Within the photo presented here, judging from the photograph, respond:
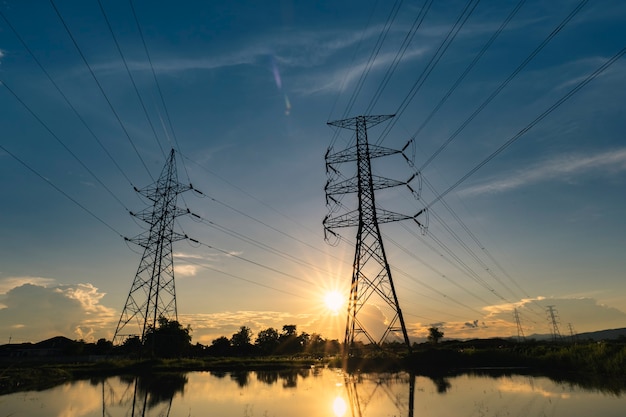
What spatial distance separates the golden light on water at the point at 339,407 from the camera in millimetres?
15620

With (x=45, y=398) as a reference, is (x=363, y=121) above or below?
above

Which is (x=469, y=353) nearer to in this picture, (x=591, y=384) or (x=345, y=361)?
(x=345, y=361)

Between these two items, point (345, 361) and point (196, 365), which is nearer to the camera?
point (345, 361)

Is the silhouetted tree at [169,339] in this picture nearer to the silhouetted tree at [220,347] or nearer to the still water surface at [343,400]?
the silhouetted tree at [220,347]

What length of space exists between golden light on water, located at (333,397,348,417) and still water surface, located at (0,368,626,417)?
17 mm

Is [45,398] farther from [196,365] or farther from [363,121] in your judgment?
[363,121]

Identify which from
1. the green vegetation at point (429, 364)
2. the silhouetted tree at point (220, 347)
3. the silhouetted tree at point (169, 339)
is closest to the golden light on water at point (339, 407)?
the green vegetation at point (429, 364)

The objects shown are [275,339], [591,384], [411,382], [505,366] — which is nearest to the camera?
[591,384]

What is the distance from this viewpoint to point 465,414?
14.9 m

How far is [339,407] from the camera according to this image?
669 inches

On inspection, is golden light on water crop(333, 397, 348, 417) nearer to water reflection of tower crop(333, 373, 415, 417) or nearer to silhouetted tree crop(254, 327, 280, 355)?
water reflection of tower crop(333, 373, 415, 417)

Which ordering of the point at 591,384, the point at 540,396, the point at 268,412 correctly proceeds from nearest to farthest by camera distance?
1. the point at 268,412
2. the point at 540,396
3. the point at 591,384

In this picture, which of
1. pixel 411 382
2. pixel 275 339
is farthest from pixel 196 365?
pixel 275 339

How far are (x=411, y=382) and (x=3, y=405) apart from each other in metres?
24.9
